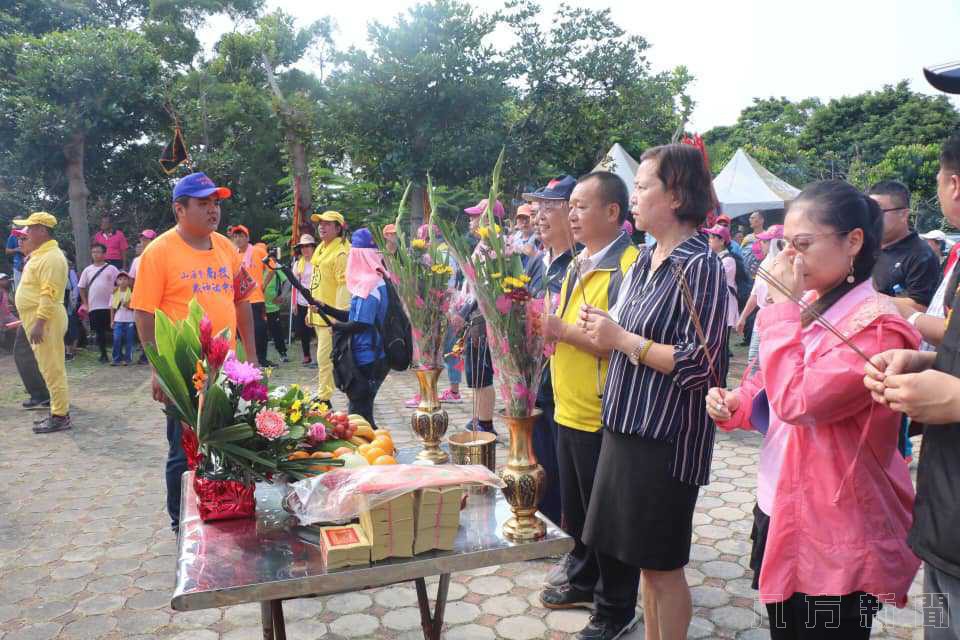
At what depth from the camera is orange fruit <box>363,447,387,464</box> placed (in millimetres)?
2361

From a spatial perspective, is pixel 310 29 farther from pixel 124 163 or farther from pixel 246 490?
pixel 246 490

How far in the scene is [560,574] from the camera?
10.6ft

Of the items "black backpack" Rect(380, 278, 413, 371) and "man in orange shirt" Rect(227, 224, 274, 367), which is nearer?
"black backpack" Rect(380, 278, 413, 371)

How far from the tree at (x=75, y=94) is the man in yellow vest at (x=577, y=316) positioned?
38.6 feet

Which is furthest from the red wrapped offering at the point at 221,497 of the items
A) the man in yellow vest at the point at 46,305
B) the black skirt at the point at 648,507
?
the man in yellow vest at the point at 46,305

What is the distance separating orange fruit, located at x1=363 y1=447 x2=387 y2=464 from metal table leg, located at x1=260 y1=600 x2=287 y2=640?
0.55 m

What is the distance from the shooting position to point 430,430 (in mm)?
3109

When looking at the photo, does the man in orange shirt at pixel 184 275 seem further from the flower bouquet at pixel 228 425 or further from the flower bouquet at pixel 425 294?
the flower bouquet at pixel 228 425

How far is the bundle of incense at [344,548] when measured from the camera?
1790 mm

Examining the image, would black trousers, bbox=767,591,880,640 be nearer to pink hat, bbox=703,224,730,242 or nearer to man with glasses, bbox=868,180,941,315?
man with glasses, bbox=868,180,941,315

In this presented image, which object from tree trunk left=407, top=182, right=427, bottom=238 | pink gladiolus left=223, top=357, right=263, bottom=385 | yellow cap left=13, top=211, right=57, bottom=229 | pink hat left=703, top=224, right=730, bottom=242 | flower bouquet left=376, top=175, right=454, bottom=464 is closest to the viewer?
pink gladiolus left=223, top=357, right=263, bottom=385

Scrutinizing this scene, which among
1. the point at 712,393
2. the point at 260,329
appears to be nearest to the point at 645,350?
the point at 712,393

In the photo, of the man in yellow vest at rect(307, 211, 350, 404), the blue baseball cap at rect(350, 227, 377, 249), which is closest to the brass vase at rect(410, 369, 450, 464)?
the blue baseball cap at rect(350, 227, 377, 249)

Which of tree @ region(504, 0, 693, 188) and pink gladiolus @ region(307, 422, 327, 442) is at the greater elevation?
tree @ region(504, 0, 693, 188)
